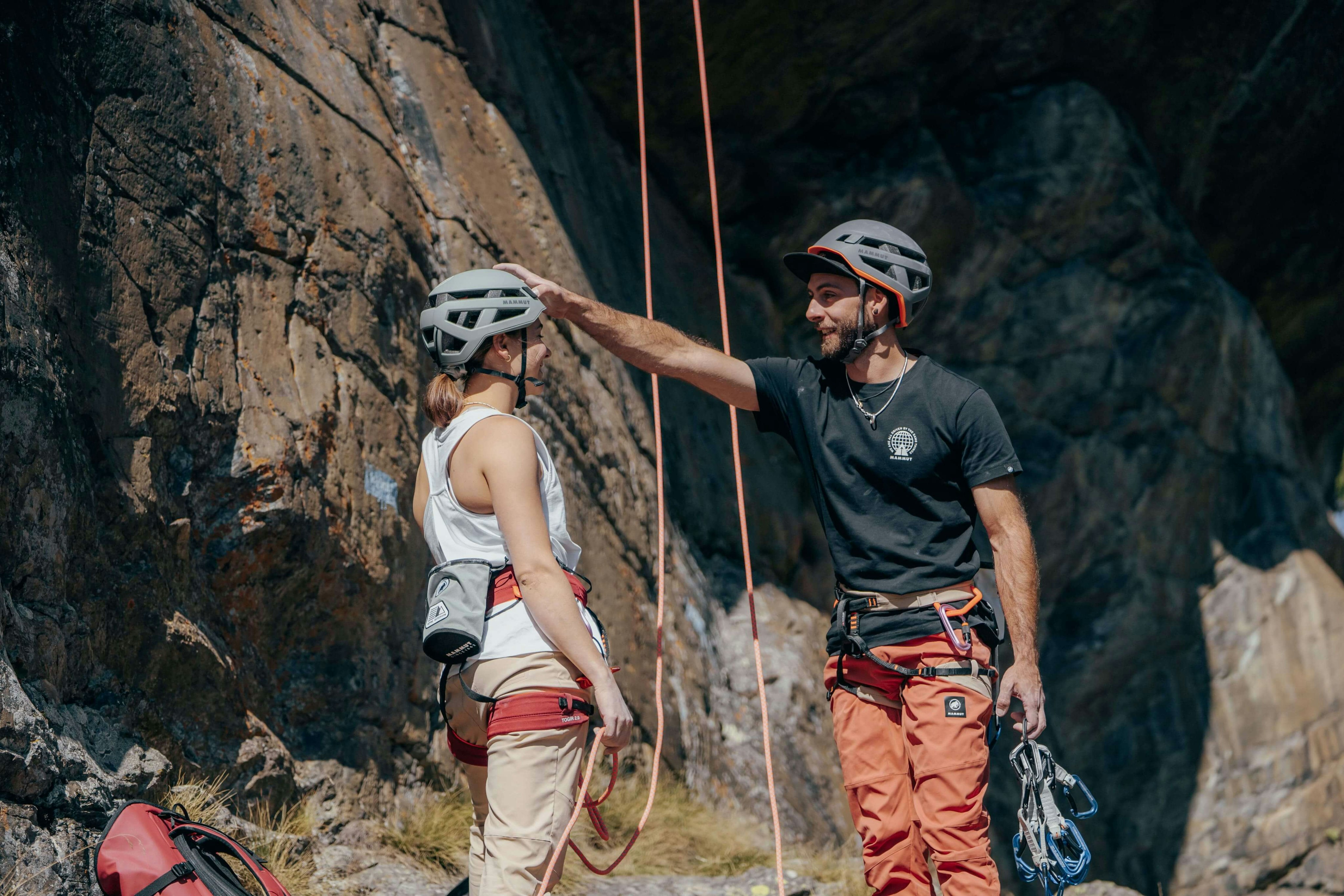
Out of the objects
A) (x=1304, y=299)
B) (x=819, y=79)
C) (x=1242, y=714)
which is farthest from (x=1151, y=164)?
(x=1242, y=714)

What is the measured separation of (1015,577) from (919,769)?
66cm

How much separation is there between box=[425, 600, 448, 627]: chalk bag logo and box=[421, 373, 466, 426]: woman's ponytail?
0.51 meters

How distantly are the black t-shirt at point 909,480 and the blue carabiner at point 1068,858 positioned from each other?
2.33 feet

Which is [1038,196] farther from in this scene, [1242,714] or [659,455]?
[659,455]

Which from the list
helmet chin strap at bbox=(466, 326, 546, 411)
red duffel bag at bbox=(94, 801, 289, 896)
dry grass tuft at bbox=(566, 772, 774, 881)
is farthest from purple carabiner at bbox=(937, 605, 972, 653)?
dry grass tuft at bbox=(566, 772, 774, 881)

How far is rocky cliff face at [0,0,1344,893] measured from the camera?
374cm

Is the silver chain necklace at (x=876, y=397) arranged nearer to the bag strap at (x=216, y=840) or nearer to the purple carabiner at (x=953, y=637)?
the purple carabiner at (x=953, y=637)

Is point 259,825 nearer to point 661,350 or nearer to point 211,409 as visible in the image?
point 211,409

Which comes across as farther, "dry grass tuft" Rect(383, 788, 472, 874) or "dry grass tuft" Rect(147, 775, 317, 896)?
"dry grass tuft" Rect(383, 788, 472, 874)

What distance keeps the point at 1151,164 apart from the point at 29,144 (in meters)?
10.4

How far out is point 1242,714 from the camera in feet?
37.0

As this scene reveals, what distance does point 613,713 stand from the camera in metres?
2.80

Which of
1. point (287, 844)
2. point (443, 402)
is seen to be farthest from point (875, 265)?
point (287, 844)

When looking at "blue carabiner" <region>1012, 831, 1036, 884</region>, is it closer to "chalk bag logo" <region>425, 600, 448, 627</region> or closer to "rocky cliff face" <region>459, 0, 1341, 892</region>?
"chalk bag logo" <region>425, 600, 448, 627</region>
